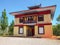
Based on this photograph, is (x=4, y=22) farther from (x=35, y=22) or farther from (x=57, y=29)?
(x=57, y=29)

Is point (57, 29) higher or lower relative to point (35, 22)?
lower

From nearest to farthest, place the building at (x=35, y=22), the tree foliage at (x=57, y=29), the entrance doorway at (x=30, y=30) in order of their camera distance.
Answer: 1. the building at (x=35, y=22)
2. the entrance doorway at (x=30, y=30)
3. the tree foliage at (x=57, y=29)

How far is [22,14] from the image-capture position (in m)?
14.6

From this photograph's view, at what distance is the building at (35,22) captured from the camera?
13.2 m

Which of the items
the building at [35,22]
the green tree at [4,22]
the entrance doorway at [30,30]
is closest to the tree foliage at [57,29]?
the building at [35,22]

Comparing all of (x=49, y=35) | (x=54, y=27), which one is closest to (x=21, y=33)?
(x=49, y=35)

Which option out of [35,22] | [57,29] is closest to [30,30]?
[35,22]

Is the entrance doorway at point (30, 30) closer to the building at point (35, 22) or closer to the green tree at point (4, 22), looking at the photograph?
the building at point (35, 22)

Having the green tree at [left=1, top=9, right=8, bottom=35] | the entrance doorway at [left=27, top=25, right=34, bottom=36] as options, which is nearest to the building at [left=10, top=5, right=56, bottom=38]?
the entrance doorway at [left=27, top=25, right=34, bottom=36]

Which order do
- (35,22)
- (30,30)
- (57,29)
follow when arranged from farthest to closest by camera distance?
(57,29) < (30,30) < (35,22)

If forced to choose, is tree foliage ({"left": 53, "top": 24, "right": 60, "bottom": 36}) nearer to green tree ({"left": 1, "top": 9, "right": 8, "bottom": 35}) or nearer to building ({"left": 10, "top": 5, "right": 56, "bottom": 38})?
building ({"left": 10, "top": 5, "right": 56, "bottom": 38})

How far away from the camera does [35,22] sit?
13.8 metres

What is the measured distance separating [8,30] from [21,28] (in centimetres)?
309

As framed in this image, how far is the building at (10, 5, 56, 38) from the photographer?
43.2 ft
